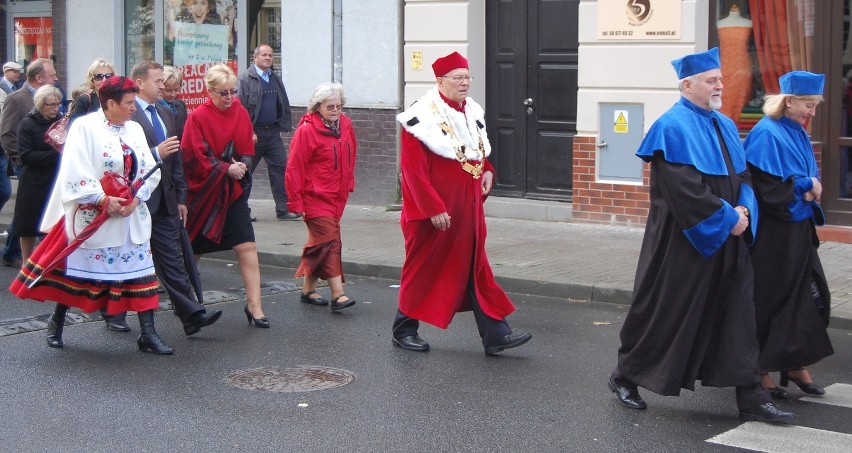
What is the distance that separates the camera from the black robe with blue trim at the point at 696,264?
601 centimetres

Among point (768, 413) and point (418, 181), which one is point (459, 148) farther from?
point (768, 413)

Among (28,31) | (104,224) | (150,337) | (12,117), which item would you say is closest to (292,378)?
(150,337)

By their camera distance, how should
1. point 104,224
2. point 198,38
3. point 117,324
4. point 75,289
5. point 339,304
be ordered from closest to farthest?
point 104,224
point 75,289
point 117,324
point 339,304
point 198,38

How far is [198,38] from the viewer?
17.0 m

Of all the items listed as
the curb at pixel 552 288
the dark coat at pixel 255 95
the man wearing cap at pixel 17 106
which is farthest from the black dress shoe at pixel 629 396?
the dark coat at pixel 255 95

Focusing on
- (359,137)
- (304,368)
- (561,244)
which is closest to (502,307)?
(304,368)

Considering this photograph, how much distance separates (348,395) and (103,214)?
1940mm

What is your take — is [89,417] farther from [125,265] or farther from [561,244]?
Answer: [561,244]

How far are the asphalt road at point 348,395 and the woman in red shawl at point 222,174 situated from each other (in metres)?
0.52

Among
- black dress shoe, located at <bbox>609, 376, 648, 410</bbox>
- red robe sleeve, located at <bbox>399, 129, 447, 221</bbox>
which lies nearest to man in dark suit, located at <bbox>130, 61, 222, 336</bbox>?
red robe sleeve, located at <bbox>399, 129, 447, 221</bbox>

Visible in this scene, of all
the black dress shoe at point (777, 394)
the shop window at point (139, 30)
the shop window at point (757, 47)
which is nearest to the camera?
the black dress shoe at point (777, 394)

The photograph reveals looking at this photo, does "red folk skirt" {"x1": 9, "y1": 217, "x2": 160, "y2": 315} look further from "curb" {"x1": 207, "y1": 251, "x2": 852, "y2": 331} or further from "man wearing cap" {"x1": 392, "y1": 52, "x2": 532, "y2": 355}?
"curb" {"x1": 207, "y1": 251, "x2": 852, "y2": 331}

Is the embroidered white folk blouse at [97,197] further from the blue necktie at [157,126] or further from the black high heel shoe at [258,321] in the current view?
the black high heel shoe at [258,321]

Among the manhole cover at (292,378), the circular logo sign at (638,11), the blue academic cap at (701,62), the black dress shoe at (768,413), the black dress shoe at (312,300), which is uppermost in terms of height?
the circular logo sign at (638,11)
